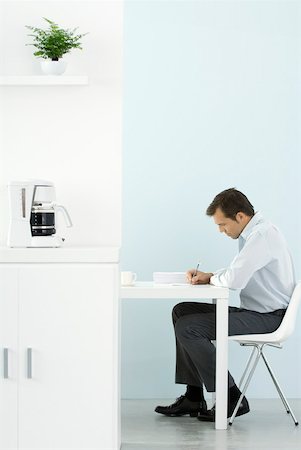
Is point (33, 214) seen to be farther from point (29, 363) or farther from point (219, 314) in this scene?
point (219, 314)

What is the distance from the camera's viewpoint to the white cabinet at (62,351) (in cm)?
388

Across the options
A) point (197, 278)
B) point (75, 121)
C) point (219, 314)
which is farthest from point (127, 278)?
point (75, 121)

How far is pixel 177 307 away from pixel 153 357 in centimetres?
73

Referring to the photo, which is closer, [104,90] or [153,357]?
[104,90]

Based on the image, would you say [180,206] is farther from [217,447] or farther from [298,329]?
[217,447]

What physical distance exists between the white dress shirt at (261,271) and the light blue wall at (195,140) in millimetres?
827

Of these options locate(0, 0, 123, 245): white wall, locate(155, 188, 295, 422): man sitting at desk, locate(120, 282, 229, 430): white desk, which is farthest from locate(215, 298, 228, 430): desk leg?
locate(0, 0, 123, 245): white wall


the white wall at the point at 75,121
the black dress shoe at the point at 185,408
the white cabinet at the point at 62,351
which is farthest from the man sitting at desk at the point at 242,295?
the white cabinet at the point at 62,351

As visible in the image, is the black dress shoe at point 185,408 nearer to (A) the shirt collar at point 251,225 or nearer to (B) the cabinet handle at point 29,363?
(A) the shirt collar at point 251,225

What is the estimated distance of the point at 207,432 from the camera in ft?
14.9

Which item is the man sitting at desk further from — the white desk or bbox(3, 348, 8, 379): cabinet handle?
bbox(3, 348, 8, 379): cabinet handle

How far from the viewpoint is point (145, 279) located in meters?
5.67

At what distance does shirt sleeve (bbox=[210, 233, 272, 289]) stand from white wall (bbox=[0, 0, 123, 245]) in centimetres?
64

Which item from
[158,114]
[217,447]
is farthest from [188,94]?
[217,447]
